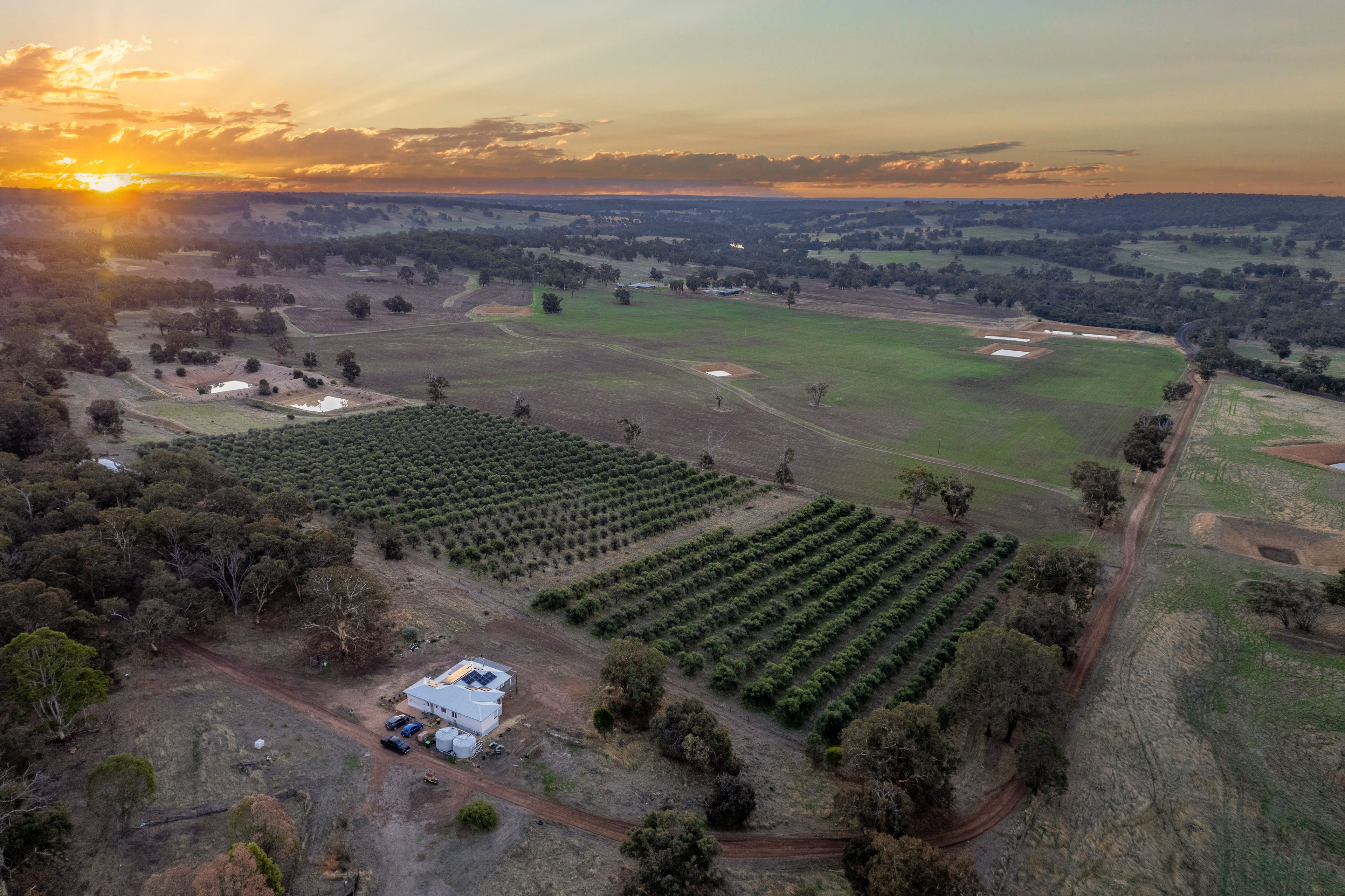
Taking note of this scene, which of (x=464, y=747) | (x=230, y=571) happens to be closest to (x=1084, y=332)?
(x=464, y=747)

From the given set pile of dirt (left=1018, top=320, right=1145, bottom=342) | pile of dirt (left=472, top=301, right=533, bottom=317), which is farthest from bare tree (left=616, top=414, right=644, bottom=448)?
pile of dirt (left=1018, top=320, right=1145, bottom=342)

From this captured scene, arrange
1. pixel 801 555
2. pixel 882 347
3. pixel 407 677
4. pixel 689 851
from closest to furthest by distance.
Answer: pixel 689 851 → pixel 407 677 → pixel 801 555 → pixel 882 347

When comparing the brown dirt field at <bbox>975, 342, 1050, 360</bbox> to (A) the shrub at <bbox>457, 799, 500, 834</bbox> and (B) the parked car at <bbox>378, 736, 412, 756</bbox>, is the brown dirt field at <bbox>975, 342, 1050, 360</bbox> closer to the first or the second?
(B) the parked car at <bbox>378, 736, 412, 756</bbox>

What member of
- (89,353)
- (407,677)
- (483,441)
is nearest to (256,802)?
(407,677)

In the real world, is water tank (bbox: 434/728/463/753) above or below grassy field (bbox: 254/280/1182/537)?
below

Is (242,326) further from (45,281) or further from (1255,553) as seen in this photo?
(1255,553)

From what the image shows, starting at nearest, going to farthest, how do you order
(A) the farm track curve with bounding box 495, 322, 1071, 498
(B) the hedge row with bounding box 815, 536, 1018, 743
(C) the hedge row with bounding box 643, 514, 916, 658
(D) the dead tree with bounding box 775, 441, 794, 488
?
(B) the hedge row with bounding box 815, 536, 1018, 743 < (C) the hedge row with bounding box 643, 514, 916, 658 < (D) the dead tree with bounding box 775, 441, 794, 488 < (A) the farm track curve with bounding box 495, 322, 1071, 498

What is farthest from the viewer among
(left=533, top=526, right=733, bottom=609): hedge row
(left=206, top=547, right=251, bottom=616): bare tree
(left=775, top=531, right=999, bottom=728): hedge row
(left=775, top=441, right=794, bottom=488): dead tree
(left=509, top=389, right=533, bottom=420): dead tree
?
(left=509, top=389, right=533, bottom=420): dead tree
